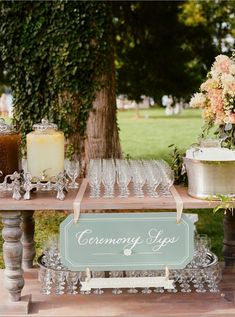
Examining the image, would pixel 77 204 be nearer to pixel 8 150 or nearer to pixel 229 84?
pixel 8 150

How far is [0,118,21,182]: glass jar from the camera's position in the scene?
9.29ft

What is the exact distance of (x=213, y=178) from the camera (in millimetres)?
2711

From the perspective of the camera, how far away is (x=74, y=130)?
6191mm

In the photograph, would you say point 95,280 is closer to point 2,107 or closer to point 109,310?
point 109,310

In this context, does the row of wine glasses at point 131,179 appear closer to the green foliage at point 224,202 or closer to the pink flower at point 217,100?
the green foliage at point 224,202

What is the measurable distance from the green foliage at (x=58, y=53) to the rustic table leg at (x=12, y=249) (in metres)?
3.45

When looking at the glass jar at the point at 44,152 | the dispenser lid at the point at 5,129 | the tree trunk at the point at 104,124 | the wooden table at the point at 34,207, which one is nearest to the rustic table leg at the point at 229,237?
the wooden table at the point at 34,207

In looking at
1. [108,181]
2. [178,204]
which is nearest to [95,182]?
[108,181]

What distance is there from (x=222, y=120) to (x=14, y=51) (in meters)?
3.81

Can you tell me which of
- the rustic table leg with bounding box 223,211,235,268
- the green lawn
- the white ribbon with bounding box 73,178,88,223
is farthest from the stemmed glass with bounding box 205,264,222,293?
the green lawn

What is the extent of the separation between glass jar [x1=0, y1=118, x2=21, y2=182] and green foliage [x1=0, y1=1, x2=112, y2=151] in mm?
3220

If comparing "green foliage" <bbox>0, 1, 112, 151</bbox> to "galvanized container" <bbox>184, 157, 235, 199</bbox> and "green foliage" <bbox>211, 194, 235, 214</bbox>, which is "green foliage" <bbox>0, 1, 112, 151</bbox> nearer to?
"galvanized container" <bbox>184, 157, 235, 199</bbox>

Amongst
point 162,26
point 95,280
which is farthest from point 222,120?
point 162,26

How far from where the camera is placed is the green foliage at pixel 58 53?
19.6 feet
